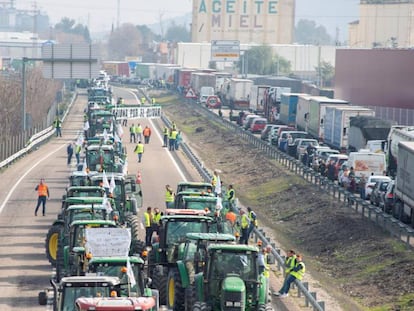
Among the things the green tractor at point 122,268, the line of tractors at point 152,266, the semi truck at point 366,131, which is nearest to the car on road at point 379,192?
the semi truck at point 366,131

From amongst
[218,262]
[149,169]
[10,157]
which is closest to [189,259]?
[218,262]

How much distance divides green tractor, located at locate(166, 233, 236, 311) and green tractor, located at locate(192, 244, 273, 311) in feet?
1.40

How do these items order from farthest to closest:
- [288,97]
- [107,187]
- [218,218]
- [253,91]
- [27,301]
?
[253,91]
[288,97]
[107,187]
[218,218]
[27,301]

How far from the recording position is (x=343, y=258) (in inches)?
1512

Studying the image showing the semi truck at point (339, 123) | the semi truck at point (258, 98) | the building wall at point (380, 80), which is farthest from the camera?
the semi truck at point (258, 98)

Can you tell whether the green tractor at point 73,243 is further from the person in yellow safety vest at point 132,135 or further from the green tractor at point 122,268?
the person in yellow safety vest at point 132,135

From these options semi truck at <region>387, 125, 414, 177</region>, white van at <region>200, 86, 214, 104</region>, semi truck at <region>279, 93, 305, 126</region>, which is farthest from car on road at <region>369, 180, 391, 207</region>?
white van at <region>200, 86, 214, 104</region>

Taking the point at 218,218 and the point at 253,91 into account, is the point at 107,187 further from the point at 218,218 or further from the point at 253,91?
the point at 253,91

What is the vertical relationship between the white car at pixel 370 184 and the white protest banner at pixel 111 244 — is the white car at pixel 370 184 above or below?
below

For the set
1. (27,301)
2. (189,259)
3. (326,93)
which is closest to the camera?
(189,259)

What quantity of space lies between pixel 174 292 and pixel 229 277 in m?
1.84

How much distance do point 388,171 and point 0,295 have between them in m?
26.6

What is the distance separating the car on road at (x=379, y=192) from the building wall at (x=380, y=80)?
Answer: 35899 mm

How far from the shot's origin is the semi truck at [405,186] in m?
40.5
